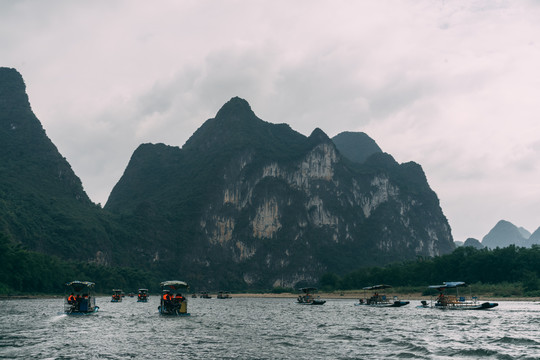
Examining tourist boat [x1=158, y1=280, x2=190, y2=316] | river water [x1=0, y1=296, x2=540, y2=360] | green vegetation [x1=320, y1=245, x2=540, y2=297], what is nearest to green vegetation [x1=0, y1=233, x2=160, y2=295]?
tourist boat [x1=158, y1=280, x2=190, y2=316]

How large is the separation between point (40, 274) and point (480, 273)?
11542cm

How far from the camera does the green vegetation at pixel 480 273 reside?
102750mm

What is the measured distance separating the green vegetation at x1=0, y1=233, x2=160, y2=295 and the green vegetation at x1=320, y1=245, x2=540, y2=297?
85.1 metres

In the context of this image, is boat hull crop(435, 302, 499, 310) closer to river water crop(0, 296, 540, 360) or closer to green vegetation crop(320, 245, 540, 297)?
river water crop(0, 296, 540, 360)

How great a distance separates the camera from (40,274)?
12681cm

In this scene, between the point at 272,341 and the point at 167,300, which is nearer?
the point at 272,341

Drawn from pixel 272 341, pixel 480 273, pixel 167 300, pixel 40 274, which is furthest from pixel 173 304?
pixel 480 273

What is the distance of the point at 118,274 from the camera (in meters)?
176

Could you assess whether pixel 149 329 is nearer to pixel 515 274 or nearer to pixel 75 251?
pixel 515 274

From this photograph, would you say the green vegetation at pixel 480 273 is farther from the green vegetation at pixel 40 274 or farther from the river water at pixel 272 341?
the green vegetation at pixel 40 274

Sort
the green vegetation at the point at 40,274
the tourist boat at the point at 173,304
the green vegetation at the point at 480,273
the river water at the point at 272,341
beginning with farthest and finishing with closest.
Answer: the green vegetation at the point at 40,274, the green vegetation at the point at 480,273, the tourist boat at the point at 173,304, the river water at the point at 272,341

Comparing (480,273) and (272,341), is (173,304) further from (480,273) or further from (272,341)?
(480,273)

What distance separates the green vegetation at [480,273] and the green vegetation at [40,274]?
85.1m

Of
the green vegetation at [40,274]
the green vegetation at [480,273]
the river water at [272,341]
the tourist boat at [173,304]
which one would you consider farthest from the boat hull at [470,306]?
the green vegetation at [40,274]
